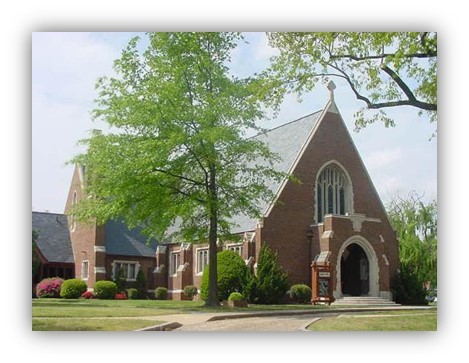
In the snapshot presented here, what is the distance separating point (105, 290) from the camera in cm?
938

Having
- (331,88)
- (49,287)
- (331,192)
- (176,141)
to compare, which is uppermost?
(331,88)

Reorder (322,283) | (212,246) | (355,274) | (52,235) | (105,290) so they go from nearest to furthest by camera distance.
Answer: (52,235) < (105,290) < (212,246) < (322,283) < (355,274)

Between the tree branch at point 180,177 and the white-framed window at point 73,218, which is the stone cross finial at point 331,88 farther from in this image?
the white-framed window at point 73,218

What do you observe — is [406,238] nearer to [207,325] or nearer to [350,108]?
[350,108]

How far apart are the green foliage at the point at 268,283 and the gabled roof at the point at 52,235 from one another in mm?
2613

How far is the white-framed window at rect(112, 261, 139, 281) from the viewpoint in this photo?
9719 mm

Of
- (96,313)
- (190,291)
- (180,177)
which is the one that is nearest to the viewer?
(96,313)

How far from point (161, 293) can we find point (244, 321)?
1.47 meters

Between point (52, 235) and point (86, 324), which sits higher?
point (52, 235)

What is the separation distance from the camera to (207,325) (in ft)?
28.1

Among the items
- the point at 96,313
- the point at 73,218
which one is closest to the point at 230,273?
the point at 96,313

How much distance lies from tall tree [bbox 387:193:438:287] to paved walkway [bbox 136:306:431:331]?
590mm

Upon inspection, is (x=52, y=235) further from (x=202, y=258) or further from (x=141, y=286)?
(x=202, y=258)
